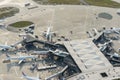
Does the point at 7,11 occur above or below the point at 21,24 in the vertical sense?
above

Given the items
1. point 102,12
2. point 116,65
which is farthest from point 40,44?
point 102,12

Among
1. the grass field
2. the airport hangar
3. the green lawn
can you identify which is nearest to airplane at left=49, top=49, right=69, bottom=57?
the airport hangar

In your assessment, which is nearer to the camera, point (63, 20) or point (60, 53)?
point (60, 53)

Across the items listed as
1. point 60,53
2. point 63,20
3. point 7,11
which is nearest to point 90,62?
point 60,53

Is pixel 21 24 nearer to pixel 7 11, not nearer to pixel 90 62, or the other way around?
pixel 7 11

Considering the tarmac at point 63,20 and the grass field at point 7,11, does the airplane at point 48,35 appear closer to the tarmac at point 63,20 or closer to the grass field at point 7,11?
the tarmac at point 63,20

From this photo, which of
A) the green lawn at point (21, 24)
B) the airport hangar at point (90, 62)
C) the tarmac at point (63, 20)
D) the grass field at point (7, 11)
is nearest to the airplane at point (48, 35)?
the tarmac at point (63, 20)
